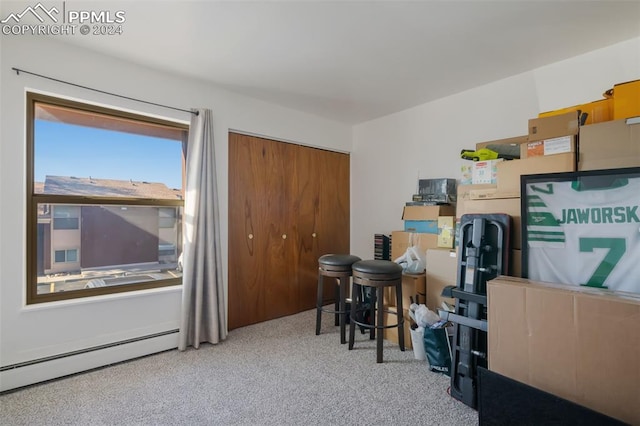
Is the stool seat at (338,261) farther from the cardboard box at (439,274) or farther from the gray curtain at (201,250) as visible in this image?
the gray curtain at (201,250)

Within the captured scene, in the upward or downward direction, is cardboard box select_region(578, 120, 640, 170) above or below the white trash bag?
above

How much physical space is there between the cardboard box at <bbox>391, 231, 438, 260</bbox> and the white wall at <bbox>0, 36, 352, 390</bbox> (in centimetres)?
184

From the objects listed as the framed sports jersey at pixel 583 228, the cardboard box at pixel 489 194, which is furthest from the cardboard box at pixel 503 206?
the framed sports jersey at pixel 583 228

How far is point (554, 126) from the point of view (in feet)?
6.12

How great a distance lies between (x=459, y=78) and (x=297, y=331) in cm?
283

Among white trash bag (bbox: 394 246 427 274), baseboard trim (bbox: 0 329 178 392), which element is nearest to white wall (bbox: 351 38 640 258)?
white trash bag (bbox: 394 246 427 274)

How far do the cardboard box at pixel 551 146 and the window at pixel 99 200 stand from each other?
2801 mm

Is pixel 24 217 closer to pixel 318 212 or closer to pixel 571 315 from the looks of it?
pixel 318 212

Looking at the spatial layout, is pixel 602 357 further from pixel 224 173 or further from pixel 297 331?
pixel 224 173

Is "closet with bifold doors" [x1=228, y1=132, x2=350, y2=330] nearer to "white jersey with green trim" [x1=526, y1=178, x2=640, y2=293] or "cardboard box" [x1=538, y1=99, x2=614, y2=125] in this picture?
"white jersey with green trim" [x1=526, y1=178, x2=640, y2=293]

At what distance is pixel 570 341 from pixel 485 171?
1.30 m

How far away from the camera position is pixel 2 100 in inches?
75.7

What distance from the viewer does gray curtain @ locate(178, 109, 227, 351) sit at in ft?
8.55

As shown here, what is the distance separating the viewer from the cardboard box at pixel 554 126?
1.81 m
